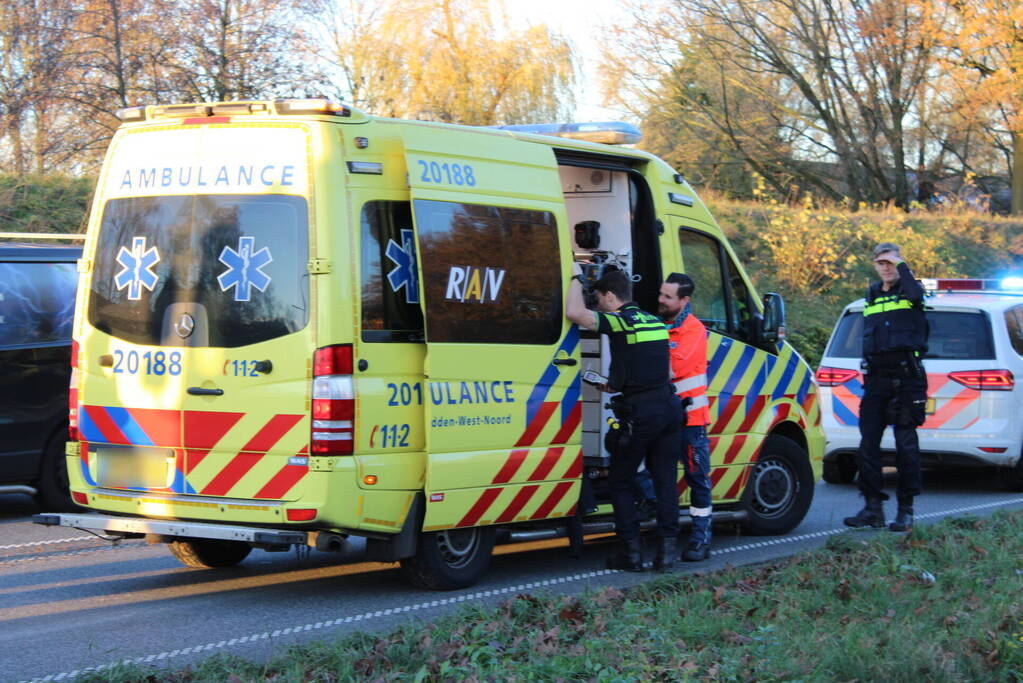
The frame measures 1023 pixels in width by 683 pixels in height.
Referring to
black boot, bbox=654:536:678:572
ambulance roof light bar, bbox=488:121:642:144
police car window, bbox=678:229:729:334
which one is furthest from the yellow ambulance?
police car window, bbox=678:229:729:334

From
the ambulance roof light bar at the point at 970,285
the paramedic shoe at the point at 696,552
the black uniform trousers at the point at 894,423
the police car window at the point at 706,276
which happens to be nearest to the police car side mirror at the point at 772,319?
the police car window at the point at 706,276

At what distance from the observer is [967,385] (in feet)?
35.1

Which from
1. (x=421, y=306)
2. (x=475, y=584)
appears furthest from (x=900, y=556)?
(x=421, y=306)

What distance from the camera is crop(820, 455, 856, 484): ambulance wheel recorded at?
460 inches

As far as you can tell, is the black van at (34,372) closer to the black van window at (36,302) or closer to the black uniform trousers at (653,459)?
the black van window at (36,302)

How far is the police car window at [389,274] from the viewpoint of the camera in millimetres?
5961

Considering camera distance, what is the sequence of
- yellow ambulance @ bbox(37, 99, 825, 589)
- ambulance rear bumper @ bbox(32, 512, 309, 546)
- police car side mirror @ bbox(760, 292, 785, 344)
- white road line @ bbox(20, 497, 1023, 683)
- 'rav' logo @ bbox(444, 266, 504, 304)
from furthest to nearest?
police car side mirror @ bbox(760, 292, 785, 344) < 'rav' logo @ bbox(444, 266, 504, 304) < yellow ambulance @ bbox(37, 99, 825, 589) < ambulance rear bumper @ bbox(32, 512, 309, 546) < white road line @ bbox(20, 497, 1023, 683)

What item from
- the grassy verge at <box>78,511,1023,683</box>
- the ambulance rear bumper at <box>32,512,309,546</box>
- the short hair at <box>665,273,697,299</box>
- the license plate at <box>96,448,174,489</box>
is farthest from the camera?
the short hair at <box>665,273,697,299</box>

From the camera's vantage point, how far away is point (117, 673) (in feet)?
15.0

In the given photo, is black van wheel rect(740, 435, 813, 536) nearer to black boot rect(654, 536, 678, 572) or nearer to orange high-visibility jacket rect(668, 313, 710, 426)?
orange high-visibility jacket rect(668, 313, 710, 426)

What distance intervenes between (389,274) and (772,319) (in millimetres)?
3302

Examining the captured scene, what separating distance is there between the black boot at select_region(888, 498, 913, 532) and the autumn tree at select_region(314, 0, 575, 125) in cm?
1430

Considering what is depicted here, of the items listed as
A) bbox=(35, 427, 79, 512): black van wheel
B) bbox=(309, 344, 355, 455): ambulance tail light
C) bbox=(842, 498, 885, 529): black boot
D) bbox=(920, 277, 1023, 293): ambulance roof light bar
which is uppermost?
bbox=(920, 277, 1023, 293): ambulance roof light bar

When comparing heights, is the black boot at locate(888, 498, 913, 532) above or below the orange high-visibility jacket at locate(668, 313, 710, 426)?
below
